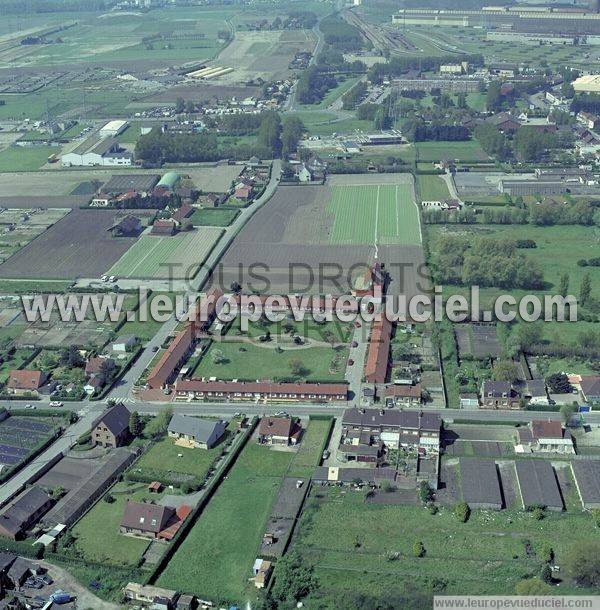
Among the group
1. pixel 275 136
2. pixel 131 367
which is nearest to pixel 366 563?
pixel 131 367

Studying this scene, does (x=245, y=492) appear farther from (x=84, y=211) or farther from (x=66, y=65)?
(x=66, y=65)

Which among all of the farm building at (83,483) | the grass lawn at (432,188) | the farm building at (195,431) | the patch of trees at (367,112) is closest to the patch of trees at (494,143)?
the grass lawn at (432,188)

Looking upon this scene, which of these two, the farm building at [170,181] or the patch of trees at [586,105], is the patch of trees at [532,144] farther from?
the farm building at [170,181]

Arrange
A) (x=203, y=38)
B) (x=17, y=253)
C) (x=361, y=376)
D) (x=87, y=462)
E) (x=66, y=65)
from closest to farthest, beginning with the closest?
(x=87, y=462)
(x=361, y=376)
(x=17, y=253)
(x=66, y=65)
(x=203, y=38)

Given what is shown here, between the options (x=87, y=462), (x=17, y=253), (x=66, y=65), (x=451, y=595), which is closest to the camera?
(x=451, y=595)

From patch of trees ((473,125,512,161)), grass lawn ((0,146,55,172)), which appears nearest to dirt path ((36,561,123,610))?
grass lawn ((0,146,55,172))

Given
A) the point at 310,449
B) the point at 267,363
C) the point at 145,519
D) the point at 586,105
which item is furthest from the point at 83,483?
the point at 586,105

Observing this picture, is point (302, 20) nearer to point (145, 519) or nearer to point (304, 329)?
point (304, 329)
